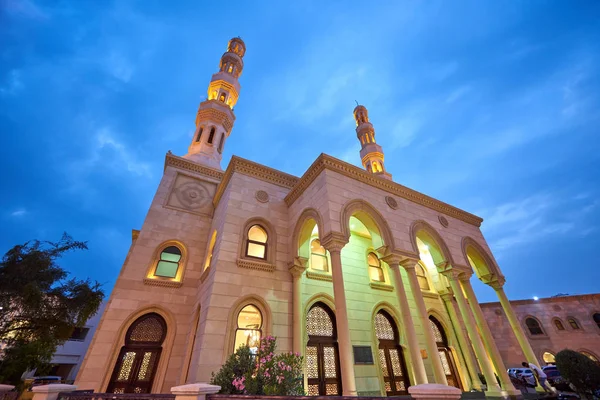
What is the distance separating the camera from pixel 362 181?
10.7 m

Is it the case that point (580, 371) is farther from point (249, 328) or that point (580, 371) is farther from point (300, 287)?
point (249, 328)

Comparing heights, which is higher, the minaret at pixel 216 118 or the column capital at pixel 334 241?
the minaret at pixel 216 118

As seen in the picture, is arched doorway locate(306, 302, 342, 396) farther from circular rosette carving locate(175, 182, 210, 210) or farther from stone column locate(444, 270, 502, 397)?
circular rosette carving locate(175, 182, 210, 210)

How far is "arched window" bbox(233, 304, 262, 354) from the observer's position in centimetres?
862

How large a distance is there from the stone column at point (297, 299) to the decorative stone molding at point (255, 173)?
401 cm

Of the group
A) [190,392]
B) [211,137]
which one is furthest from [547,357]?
[211,137]

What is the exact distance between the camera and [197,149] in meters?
16.6

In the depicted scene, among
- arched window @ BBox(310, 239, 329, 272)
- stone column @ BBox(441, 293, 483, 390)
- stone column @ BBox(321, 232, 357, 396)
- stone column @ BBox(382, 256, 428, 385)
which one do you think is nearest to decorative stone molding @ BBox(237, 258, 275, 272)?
arched window @ BBox(310, 239, 329, 272)

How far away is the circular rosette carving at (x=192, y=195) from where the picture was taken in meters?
13.2

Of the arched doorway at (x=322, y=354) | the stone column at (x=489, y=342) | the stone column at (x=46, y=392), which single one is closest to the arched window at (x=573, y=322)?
the stone column at (x=489, y=342)

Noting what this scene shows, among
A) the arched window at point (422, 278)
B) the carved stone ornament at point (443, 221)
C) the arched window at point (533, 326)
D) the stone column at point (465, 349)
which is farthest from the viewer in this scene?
the arched window at point (533, 326)

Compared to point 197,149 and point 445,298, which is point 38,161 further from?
point 445,298

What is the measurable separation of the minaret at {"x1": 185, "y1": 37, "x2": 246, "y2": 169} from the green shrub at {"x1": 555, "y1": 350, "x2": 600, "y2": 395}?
53.0 feet

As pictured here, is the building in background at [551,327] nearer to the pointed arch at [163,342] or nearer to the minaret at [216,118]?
the pointed arch at [163,342]
